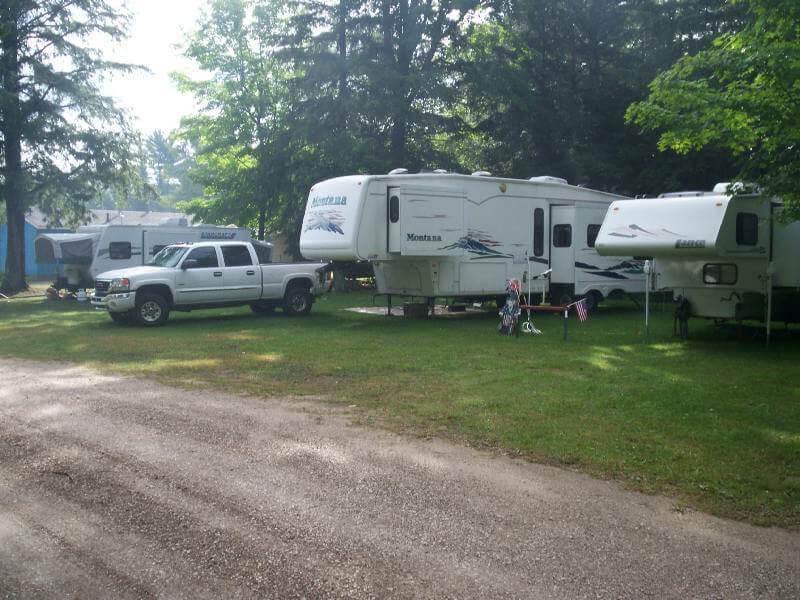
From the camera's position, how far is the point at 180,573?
14.2ft

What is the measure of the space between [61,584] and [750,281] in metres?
12.3

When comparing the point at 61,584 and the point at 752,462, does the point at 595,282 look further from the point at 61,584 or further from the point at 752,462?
the point at 61,584

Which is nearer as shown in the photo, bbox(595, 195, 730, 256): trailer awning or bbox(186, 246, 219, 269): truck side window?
bbox(595, 195, 730, 256): trailer awning

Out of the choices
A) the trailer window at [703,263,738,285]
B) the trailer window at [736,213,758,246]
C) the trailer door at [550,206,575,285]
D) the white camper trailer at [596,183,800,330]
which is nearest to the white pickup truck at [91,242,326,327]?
the trailer door at [550,206,575,285]

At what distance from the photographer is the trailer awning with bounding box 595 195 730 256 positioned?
12969mm

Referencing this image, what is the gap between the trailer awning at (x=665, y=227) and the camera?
12969 mm

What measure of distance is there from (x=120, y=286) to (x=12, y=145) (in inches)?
597

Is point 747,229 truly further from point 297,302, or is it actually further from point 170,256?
point 170,256

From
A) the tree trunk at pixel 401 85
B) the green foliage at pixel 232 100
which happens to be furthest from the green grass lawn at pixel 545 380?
the green foliage at pixel 232 100

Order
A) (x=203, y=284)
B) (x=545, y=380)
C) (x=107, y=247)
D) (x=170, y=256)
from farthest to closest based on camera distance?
(x=107, y=247)
(x=170, y=256)
(x=203, y=284)
(x=545, y=380)

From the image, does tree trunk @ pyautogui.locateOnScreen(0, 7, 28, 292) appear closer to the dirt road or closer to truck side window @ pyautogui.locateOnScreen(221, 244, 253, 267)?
truck side window @ pyautogui.locateOnScreen(221, 244, 253, 267)

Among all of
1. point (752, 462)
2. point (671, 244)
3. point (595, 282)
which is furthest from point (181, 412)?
point (595, 282)

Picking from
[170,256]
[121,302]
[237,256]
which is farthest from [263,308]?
[121,302]

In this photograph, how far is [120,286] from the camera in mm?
17047
